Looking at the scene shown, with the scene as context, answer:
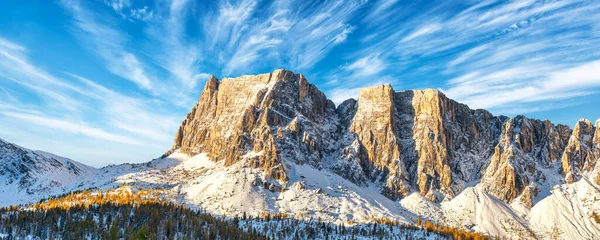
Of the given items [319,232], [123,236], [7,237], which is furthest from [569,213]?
[7,237]

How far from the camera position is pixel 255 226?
164 metres

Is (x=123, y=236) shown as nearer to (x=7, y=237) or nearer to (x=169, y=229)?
(x=169, y=229)

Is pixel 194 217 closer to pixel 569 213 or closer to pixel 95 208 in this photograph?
pixel 95 208

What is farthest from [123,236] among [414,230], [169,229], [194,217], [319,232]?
[414,230]

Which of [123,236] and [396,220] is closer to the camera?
[123,236]

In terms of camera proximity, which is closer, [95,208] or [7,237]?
[7,237]

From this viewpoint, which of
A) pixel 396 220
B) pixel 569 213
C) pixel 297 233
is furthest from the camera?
pixel 569 213

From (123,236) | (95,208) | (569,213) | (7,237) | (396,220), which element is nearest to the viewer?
(7,237)

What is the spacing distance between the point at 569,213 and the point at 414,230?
84952 millimetres

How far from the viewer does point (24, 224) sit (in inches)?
5664

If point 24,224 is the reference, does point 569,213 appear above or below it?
above

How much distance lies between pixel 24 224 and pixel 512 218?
205 meters

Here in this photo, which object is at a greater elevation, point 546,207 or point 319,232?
point 546,207

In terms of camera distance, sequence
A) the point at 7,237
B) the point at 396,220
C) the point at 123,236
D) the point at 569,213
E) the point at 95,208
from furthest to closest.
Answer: the point at 569,213
the point at 396,220
the point at 95,208
the point at 123,236
the point at 7,237
